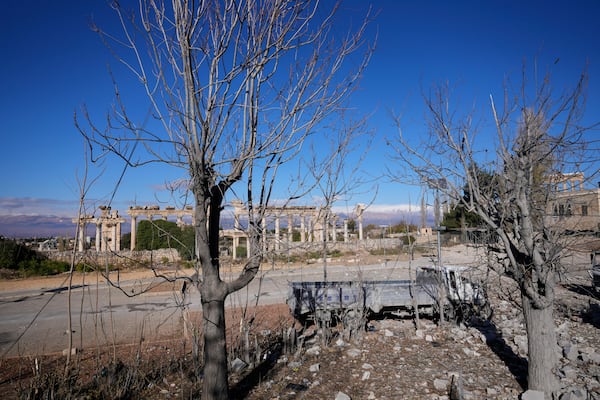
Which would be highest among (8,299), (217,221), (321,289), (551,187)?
(551,187)

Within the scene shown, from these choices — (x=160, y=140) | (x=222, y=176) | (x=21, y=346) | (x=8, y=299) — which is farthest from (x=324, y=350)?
(x=8, y=299)

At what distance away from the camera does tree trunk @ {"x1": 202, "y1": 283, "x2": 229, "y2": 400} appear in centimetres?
396

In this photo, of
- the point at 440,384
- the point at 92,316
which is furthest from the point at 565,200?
the point at 92,316

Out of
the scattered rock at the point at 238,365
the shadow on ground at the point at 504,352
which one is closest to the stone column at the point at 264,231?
the scattered rock at the point at 238,365

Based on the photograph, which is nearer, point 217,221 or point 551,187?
point 217,221

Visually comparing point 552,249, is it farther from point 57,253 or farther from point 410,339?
point 57,253

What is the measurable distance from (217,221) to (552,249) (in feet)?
14.2

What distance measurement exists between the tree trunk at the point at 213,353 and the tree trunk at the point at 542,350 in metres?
4.01

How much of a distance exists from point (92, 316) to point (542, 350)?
1013 centimetres

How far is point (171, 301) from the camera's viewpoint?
46.0 ft

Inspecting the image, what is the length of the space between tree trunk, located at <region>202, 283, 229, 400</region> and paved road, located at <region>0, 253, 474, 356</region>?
1405mm

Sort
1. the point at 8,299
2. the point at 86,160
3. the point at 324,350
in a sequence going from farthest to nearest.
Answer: the point at 8,299 < the point at 324,350 < the point at 86,160

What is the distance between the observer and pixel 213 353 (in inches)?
157

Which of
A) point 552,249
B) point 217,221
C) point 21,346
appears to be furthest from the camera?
point 21,346
